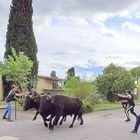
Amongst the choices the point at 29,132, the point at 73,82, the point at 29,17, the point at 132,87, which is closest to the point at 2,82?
the point at 29,17

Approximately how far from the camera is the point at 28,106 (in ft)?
57.4

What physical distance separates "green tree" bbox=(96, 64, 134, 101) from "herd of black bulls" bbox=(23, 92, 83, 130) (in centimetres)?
2272

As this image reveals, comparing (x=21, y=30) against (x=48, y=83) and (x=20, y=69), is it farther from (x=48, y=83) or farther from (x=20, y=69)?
(x=48, y=83)

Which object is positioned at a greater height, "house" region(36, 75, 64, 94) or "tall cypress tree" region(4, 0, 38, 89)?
"tall cypress tree" region(4, 0, 38, 89)

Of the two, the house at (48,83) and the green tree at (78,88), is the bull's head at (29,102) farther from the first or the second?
the house at (48,83)

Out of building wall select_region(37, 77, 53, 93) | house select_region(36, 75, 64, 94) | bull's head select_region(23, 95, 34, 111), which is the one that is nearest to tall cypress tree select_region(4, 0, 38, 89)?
house select_region(36, 75, 64, 94)

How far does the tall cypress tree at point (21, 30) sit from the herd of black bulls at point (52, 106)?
2055 cm

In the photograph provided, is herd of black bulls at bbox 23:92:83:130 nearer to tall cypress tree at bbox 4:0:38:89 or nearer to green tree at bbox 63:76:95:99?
green tree at bbox 63:76:95:99

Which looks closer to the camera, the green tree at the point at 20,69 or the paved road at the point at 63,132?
the paved road at the point at 63,132

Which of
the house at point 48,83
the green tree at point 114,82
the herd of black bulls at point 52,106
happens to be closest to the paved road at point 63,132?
the herd of black bulls at point 52,106

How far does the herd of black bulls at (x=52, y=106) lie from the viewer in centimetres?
1642

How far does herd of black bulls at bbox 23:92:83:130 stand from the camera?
53.9 feet

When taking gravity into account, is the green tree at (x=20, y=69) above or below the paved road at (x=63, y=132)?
above

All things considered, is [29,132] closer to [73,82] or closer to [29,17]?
[73,82]
